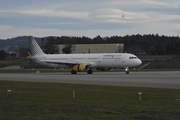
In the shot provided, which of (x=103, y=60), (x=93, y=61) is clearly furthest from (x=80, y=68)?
(x=103, y=60)

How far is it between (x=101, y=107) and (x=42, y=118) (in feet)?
15.9

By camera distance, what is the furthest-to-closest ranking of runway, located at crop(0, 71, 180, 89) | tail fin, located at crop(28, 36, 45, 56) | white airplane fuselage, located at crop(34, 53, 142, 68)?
tail fin, located at crop(28, 36, 45, 56), white airplane fuselage, located at crop(34, 53, 142, 68), runway, located at crop(0, 71, 180, 89)

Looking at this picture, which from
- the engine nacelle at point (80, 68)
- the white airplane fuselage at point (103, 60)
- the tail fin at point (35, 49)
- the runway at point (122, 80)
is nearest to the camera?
the runway at point (122, 80)

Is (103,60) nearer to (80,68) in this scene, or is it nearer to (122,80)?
(80,68)

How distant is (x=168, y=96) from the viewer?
95.4ft

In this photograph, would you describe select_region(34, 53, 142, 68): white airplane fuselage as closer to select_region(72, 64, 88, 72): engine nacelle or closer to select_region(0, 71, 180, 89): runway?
select_region(72, 64, 88, 72): engine nacelle

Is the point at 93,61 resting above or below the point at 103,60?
below

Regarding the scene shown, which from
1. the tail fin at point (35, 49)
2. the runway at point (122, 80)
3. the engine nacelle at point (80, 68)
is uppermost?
the tail fin at point (35, 49)

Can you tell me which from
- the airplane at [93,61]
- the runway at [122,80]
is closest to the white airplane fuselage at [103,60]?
the airplane at [93,61]

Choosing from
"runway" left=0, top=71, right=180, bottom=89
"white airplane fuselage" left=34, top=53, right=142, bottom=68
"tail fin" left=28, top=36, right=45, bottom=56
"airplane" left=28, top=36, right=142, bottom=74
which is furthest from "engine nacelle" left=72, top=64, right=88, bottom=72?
"tail fin" left=28, top=36, right=45, bottom=56

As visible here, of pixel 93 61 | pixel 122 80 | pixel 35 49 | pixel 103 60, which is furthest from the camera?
pixel 35 49

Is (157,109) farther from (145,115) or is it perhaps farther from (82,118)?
(82,118)

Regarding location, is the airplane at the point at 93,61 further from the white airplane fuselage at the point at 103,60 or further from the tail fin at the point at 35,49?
the tail fin at the point at 35,49

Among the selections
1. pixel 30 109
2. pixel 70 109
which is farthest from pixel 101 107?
pixel 30 109
